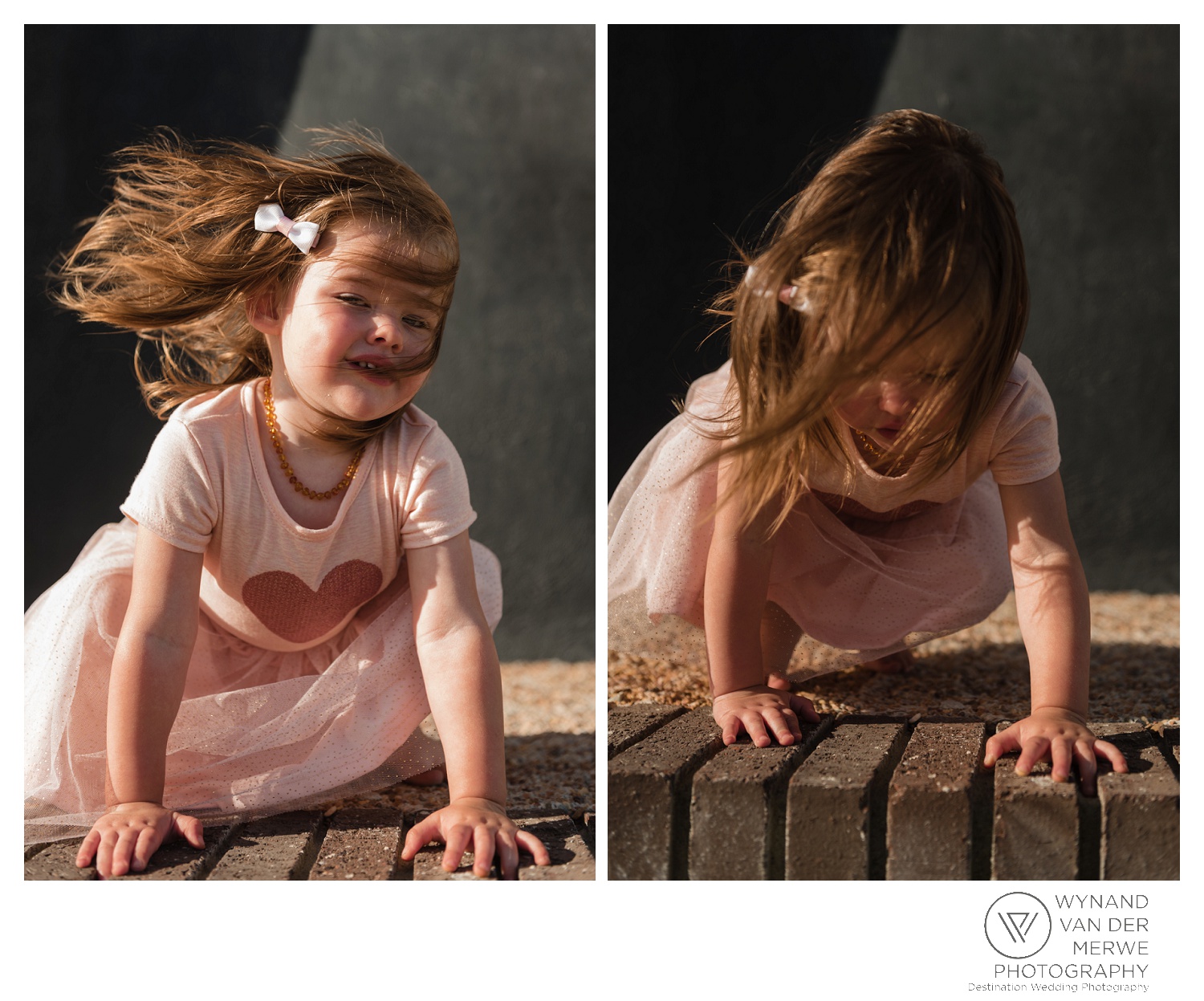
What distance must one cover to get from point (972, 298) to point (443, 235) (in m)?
0.78

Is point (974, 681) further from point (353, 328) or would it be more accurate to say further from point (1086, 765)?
point (353, 328)

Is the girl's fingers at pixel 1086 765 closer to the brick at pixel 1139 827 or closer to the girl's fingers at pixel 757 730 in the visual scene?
Result: the brick at pixel 1139 827

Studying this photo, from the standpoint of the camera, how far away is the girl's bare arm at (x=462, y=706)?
135 centimetres

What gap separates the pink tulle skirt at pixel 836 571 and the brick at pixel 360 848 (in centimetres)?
63

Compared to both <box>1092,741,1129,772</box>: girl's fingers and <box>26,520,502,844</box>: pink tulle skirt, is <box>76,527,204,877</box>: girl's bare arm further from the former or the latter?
<box>1092,741,1129,772</box>: girl's fingers

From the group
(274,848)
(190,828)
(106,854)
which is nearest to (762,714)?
(274,848)

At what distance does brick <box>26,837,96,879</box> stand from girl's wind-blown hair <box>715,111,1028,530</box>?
3.49ft
